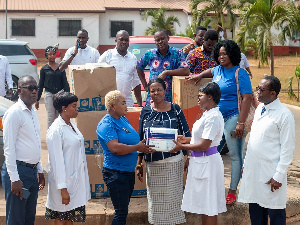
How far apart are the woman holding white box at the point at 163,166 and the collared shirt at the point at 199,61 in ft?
5.14

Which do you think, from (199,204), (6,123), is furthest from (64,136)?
(199,204)

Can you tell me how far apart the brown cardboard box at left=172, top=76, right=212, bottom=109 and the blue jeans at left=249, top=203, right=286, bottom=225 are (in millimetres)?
1645

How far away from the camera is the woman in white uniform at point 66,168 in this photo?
5190mm

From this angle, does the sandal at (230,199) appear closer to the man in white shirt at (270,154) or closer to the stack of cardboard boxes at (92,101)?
the man in white shirt at (270,154)

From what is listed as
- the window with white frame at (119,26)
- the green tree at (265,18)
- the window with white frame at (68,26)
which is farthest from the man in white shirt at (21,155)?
the window with white frame at (119,26)

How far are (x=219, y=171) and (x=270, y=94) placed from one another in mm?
928

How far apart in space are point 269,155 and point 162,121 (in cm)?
113

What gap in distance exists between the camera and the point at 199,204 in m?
5.62

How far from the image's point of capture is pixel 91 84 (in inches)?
259

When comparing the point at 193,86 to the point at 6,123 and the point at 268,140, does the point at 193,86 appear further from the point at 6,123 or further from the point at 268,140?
the point at 6,123

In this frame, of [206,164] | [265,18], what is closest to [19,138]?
[206,164]

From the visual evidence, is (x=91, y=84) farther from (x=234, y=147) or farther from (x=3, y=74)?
(x=3, y=74)

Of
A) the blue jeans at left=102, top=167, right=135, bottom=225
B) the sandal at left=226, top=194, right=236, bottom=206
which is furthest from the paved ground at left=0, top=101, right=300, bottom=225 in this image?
the blue jeans at left=102, top=167, right=135, bottom=225

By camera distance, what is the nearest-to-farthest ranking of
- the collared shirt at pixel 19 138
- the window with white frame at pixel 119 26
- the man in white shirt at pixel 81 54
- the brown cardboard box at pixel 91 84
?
the collared shirt at pixel 19 138, the brown cardboard box at pixel 91 84, the man in white shirt at pixel 81 54, the window with white frame at pixel 119 26
